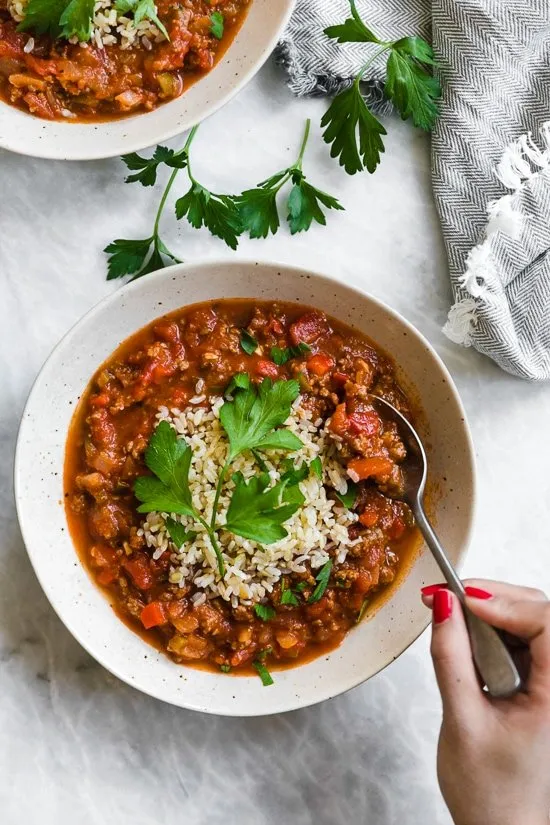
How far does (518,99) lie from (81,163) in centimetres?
195

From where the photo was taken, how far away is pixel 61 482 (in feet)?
12.3

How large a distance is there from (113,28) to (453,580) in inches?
102

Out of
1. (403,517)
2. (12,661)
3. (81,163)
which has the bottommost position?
(12,661)

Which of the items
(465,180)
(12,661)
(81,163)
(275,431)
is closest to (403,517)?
(275,431)

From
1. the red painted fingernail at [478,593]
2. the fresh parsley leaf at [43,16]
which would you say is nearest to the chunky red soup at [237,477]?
the red painted fingernail at [478,593]

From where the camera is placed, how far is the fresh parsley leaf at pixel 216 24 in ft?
12.7

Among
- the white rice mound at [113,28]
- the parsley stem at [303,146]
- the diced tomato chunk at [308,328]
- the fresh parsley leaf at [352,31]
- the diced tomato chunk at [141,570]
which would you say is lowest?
the diced tomato chunk at [141,570]

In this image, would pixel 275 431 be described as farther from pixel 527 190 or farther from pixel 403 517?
pixel 527 190

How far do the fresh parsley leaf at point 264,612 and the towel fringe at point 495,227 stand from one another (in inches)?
55.9

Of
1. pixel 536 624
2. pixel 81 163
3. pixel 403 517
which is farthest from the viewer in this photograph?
pixel 81 163

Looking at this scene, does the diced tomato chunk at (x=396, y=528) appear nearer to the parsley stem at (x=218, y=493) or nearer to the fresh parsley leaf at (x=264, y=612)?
the fresh parsley leaf at (x=264, y=612)

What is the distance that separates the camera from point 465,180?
410 cm

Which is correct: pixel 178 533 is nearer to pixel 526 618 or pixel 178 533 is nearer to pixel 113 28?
pixel 526 618

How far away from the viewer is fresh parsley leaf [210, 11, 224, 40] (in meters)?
3.87
